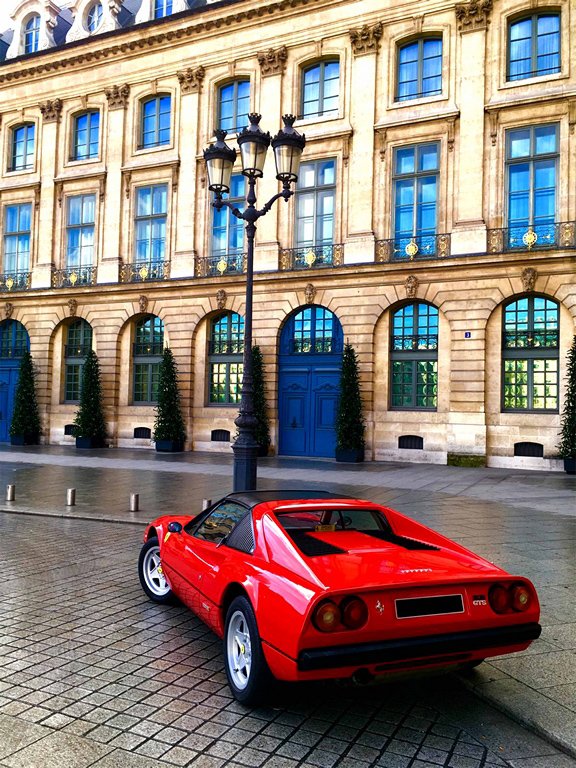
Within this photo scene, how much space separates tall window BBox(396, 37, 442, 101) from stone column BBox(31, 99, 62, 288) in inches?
642

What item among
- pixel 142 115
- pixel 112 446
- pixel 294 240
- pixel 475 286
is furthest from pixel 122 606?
pixel 142 115

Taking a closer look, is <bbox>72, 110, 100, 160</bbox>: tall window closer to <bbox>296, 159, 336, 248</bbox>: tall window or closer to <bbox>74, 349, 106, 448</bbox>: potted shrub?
<bbox>74, 349, 106, 448</bbox>: potted shrub

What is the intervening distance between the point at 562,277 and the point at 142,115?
19.4 m

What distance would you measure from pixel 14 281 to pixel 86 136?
7.65 metres

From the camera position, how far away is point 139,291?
2800 centimetres

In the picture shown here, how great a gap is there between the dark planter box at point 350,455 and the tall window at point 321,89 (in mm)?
12679

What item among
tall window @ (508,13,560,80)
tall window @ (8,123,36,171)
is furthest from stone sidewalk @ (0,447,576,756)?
tall window @ (8,123,36,171)

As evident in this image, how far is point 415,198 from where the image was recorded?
23500 mm

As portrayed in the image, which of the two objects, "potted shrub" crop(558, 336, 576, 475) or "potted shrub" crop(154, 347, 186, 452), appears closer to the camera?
"potted shrub" crop(558, 336, 576, 475)

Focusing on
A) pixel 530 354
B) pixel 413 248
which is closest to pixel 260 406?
pixel 413 248

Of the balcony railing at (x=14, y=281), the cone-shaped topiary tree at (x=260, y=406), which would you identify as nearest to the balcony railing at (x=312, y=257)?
the cone-shaped topiary tree at (x=260, y=406)

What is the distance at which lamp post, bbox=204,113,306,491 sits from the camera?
10.5 meters

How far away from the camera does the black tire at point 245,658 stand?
13.0 ft

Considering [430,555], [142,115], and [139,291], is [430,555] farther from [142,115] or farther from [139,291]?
[142,115]
